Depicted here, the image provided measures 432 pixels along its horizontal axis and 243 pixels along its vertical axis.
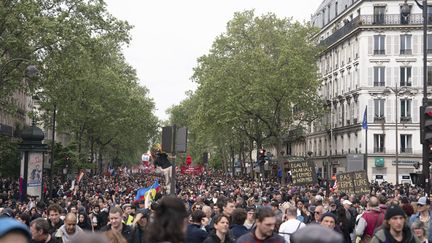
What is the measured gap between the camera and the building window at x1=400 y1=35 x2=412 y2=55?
196 feet

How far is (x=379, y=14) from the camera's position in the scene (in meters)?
61.0

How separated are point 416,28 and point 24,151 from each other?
44.3m

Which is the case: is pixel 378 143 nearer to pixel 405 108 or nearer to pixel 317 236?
pixel 405 108

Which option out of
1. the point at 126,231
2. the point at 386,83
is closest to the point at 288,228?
the point at 126,231

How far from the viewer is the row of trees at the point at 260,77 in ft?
188

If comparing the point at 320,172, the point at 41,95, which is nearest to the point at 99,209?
the point at 41,95

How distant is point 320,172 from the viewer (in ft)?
238

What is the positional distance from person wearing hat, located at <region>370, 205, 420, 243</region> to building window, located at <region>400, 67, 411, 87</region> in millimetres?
54664

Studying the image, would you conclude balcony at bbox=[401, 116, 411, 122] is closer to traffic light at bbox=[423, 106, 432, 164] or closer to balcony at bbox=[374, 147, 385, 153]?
balcony at bbox=[374, 147, 385, 153]

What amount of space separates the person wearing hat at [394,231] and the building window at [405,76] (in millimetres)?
54664

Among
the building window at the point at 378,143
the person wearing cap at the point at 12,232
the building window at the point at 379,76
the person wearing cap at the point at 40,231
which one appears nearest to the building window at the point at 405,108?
the building window at the point at 379,76

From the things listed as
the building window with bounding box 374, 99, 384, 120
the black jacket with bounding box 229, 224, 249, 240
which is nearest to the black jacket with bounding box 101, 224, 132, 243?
the black jacket with bounding box 229, 224, 249, 240

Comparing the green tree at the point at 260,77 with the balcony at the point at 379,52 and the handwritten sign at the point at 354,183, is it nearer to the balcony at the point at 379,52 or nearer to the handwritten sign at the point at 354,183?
the balcony at the point at 379,52

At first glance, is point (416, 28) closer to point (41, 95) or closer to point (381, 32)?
point (381, 32)
